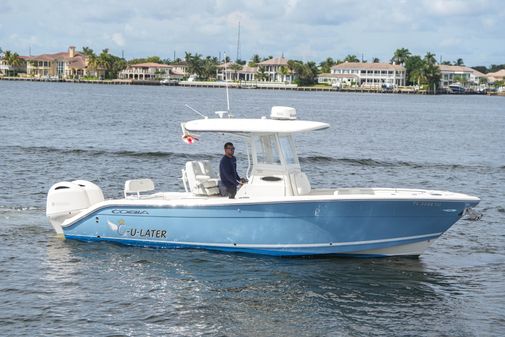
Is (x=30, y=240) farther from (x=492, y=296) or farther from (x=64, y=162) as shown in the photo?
(x=64, y=162)

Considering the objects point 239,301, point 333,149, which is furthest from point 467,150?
point 239,301

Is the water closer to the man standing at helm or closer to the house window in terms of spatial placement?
the man standing at helm

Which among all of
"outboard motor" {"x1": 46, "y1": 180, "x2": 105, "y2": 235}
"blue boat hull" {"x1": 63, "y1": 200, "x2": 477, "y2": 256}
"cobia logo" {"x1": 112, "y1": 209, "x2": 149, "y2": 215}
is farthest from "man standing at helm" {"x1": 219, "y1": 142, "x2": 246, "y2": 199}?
"outboard motor" {"x1": 46, "y1": 180, "x2": 105, "y2": 235}

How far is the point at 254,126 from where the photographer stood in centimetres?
1716

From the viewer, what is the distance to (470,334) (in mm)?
13477

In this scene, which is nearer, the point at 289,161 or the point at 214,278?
the point at 214,278

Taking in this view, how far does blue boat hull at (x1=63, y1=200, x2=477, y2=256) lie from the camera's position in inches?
640

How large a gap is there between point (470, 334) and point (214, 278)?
16.8 feet

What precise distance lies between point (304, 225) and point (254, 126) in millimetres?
2390

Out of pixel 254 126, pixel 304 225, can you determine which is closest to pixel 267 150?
pixel 254 126

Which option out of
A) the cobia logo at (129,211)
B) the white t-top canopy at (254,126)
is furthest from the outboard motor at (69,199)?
the white t-top canopy at (254,126)

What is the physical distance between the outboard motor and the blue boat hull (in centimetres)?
104

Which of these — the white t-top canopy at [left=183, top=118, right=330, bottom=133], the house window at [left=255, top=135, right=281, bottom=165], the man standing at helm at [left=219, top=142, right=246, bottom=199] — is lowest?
the man standing at helm at [left=219, top=142, right=246, bottom=199]

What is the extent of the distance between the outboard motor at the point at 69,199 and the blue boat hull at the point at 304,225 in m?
1.04
